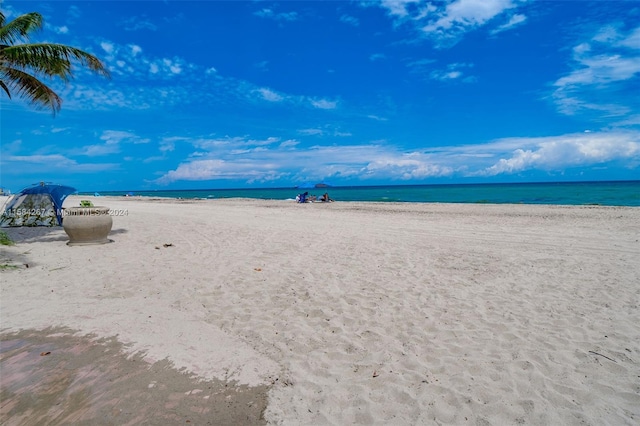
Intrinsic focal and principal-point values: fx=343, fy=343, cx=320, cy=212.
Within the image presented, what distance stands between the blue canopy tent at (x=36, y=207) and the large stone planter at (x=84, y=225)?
453cm

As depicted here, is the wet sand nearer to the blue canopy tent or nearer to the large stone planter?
the large stone planter

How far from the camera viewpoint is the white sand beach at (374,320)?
123 inches

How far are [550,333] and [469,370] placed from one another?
62.4 inches

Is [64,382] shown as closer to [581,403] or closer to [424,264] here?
[581,403]

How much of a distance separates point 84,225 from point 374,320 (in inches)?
344

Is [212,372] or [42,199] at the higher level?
[42,199]

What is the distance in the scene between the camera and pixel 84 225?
31.2ft

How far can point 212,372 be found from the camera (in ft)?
11.7

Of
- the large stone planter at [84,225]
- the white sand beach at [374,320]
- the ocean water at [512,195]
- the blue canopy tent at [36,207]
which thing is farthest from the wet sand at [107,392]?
the ocean water at [512,195]

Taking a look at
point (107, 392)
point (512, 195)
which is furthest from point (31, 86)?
point (512, 195)

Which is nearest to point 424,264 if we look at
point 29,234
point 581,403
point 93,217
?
point 581,403

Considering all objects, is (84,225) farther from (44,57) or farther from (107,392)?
(107,392)

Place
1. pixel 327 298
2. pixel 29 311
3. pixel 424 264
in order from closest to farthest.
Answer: pixel 29 311
pixel 327 298
pixel 424 264

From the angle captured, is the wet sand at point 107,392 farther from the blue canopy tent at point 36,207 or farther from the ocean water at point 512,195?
the ocean water at point 512,195
